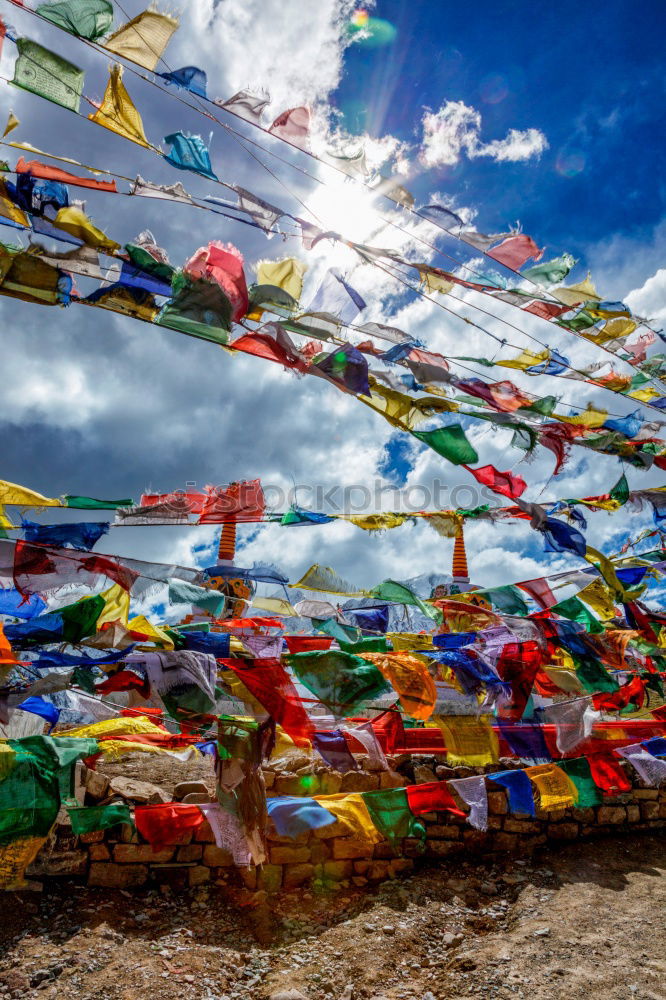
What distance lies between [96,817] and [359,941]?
8.56ft

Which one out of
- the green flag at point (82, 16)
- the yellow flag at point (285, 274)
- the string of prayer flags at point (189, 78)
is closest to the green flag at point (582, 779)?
the yellow flag at point (285, 274)

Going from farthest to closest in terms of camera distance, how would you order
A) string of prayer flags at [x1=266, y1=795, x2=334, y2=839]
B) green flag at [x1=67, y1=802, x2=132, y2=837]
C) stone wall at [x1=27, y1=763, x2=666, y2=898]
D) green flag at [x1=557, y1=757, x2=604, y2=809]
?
1. green flag at [x1=557, y1=757, x2=604, y2=809]
2. stone wall at [x1=27, y1=763, x2=666, y2=898]
3. green flag at [x1=67, y1=802, x2=132, y2=837]
4. string of prayer flags at [x1=266, y1=795, x2=334, y2=839]

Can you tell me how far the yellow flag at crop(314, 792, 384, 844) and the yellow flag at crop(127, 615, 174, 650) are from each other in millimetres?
2288

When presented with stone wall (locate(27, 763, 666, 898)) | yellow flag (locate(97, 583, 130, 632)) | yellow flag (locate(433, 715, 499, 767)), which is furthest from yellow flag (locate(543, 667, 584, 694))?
yellow flag (locate(97, 583, 130, 632))

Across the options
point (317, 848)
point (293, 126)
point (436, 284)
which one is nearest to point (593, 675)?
point (317, 848)

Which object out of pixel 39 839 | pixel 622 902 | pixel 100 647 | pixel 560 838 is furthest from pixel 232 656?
pixel 560 838

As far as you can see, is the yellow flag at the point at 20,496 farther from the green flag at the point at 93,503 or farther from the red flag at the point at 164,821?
the red flag at the point at 164,821

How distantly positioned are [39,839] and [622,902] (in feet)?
17.3

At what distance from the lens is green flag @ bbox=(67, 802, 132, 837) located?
5.48 metres

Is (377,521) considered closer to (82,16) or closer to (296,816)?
(296,816)

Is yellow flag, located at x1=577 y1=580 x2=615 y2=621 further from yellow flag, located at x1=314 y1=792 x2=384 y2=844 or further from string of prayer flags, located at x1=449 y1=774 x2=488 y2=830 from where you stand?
yellow flag, located at x1=314 y1=792 x2=384 y2=844

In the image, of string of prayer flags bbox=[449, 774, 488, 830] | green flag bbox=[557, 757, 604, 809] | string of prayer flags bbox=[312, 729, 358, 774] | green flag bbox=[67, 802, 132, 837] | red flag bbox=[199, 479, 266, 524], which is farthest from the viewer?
red flag bbox=[199, 479, 266, 524]

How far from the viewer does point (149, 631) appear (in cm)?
427

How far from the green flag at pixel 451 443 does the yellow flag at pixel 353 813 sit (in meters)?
3.27
